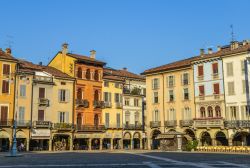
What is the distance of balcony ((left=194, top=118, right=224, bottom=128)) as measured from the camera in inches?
1981

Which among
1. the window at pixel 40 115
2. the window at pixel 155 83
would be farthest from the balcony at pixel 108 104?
the window at pixel 40 115

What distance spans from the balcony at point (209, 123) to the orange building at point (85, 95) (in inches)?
604

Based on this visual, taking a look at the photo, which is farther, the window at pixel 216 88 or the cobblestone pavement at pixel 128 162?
the window at pixel 216 88

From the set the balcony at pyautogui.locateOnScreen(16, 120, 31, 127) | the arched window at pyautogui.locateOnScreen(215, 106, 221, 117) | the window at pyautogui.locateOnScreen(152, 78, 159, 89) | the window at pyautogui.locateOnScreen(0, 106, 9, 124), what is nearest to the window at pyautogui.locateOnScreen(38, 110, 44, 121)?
the balcony at pyautogui.locateOnScreen(16, 120, 31, 127)

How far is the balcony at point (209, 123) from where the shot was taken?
50.3 m

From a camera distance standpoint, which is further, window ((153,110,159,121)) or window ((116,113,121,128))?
window ((116,113,121,128))

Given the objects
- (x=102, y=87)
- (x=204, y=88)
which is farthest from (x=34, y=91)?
(x=204, y=88)

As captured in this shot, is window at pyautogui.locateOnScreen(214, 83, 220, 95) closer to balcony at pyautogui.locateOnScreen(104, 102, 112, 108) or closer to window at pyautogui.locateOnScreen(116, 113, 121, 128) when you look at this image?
window at pyautogui.locateOnScreen(116, 113, 121, 128)

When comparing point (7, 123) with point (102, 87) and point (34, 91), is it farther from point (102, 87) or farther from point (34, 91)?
point (102, 87)

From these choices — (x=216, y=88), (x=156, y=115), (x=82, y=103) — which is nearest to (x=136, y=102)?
(x=156, y=115)

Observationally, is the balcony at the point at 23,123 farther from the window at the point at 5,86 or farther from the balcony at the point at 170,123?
the balcony at the point at 170,123

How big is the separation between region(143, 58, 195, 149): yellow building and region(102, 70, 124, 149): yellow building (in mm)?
5173

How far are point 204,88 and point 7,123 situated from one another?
27.5m

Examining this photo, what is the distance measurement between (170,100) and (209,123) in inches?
334
